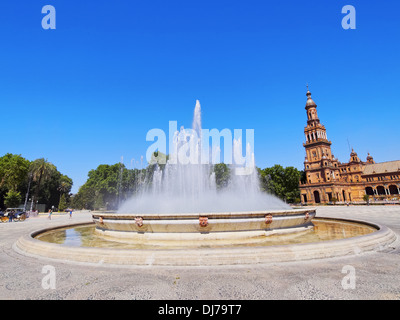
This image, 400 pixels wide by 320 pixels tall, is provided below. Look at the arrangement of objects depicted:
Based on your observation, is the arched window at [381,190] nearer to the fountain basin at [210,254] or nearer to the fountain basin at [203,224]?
the fountain basin at [203,224]

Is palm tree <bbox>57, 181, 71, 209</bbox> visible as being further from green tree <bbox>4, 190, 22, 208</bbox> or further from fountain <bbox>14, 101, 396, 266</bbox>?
fountain <bbox>14, 101, 396, 266</bbox>

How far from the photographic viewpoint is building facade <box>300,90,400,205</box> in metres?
65.4

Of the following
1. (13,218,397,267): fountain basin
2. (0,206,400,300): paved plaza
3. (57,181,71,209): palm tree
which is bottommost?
(0,206,400,300): paved plaza

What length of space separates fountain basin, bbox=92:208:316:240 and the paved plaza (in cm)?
230

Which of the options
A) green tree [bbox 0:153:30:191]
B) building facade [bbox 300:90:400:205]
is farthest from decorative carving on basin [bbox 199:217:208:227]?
building facade [bbox 300:90:400:205]

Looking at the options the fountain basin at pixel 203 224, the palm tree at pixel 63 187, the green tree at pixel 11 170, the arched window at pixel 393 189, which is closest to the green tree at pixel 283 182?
the arched window at pixel 393 189

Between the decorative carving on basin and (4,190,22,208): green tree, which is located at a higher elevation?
(4,190,22,208): green tree

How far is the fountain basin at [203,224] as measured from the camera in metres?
7.45

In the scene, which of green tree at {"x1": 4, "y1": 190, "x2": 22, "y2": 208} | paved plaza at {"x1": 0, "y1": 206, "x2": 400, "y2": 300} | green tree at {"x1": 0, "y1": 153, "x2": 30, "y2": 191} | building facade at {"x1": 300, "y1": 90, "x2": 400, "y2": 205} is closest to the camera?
paved plaza at {"x1": 0, "y1": 206, "x2": 400, "y2": 300}

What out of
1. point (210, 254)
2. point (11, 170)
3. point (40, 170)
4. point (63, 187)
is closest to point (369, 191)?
point (210, 254)

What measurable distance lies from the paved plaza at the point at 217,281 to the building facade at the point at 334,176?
6782 cm

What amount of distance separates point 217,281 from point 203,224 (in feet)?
9.83

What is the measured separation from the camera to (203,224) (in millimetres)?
7332

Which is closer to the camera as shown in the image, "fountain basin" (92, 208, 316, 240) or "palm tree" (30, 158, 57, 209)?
"fountain basin" (92, 208, 316, 240)
